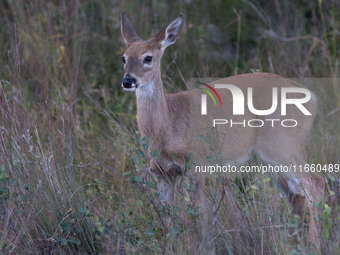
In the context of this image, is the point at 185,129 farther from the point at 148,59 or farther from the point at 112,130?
the point at 112,130

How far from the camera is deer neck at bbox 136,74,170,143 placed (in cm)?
408

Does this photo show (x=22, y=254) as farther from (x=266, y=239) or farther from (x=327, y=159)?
(x=327, y=159)

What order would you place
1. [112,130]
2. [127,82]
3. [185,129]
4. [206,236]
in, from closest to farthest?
1. [206,236]
2. [127,82]
3. [185,129]
4. [112,130]

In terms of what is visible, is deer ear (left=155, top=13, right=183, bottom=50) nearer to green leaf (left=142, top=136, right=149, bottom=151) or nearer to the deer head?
the deer head

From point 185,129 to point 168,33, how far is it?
103cm

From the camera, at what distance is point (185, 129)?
4082mm

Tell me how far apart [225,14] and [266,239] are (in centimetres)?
577

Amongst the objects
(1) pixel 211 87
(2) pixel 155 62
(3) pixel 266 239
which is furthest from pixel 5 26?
(3) pixel 266 239

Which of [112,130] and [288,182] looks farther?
[112,130]

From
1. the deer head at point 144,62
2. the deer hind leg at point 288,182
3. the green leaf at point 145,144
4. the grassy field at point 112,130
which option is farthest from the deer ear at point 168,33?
the green leaf at point 145,144

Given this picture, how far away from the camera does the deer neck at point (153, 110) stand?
4.08 m

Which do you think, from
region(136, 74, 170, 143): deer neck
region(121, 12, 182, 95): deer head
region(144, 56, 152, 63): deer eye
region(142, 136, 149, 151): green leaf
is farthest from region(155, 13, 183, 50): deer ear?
region(142, 136, 149, 151): green leaf

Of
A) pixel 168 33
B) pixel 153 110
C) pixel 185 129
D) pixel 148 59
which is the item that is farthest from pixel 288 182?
pixel 168 33

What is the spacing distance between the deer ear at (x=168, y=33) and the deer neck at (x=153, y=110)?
420mm
